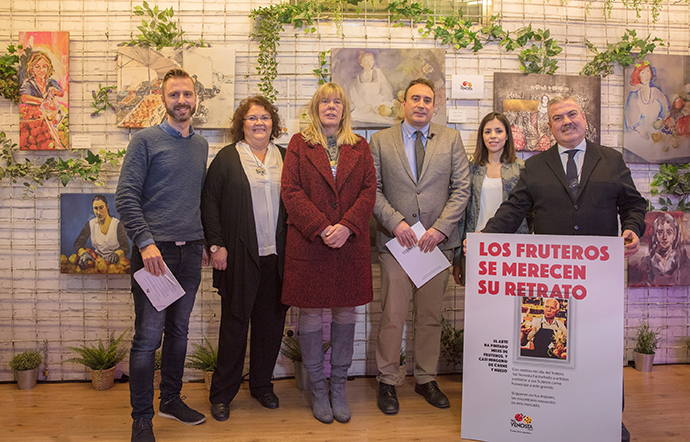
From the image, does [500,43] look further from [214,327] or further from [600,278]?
[214,327]

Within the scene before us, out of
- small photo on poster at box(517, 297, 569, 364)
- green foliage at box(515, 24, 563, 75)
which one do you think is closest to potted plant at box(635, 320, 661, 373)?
small photo on poster at box(517, 297, 569, 364)

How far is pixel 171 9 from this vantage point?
2.74m

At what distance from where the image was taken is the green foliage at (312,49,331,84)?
2.82 m

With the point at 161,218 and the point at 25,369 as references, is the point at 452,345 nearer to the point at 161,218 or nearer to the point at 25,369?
the point at 161,218

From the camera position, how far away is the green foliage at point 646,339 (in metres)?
2.94

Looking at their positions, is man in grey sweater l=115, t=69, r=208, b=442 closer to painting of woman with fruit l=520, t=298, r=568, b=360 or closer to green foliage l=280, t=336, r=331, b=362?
green foliage l=280, t=336, r=331, b=362

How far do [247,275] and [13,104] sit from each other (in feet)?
6.84

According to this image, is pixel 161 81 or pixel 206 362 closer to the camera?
pixel 206 362

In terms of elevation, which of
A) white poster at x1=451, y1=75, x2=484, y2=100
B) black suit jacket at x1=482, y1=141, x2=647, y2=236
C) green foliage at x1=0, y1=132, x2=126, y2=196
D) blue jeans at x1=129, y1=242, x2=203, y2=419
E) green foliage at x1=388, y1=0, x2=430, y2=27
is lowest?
blue jeans at x1=129, y1=242, x2=203, y2=419

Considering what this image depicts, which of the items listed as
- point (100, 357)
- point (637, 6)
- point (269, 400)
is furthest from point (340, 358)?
point (637, 6)

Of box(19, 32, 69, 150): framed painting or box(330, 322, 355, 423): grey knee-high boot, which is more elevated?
box(19, 32, 69, 150): framed painting

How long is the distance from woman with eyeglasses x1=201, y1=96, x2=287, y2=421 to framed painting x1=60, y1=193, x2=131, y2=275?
37.6 inches

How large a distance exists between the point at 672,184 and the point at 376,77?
7.40 feet

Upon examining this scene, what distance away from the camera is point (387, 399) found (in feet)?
7.64
